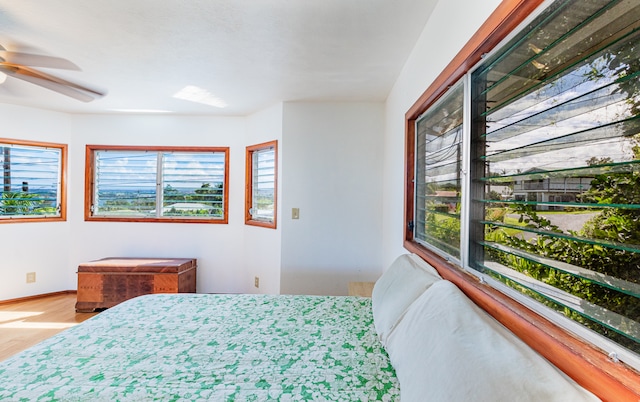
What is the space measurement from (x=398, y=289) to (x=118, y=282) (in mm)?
3034

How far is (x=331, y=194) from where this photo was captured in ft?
9.77

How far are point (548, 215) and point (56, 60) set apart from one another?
2.75 metres

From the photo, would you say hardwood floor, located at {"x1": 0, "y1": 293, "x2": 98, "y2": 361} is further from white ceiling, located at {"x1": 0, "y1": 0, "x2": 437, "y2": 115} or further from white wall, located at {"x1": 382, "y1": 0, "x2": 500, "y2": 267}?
white wall, located at {"x1": 382, "y1": 0, "x2": 500, "y2": 267}

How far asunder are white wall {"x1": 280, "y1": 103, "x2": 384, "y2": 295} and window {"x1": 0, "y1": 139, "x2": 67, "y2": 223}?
9.46ft

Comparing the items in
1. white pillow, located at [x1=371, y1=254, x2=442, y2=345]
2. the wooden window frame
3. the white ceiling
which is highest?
the white ceiling

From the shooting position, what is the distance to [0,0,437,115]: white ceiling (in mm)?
1516

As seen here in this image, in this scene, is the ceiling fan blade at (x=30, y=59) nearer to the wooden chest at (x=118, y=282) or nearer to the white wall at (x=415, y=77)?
the wooden chest at (x=118, y=282)

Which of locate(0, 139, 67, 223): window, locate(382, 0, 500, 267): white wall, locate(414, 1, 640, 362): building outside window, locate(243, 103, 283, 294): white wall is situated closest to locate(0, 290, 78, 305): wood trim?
locate(0, 139, 67, 223): window

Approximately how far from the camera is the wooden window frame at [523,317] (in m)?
0.54

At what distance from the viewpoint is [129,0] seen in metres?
1.46

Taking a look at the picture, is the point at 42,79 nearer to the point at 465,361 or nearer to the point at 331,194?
the point at 331,194

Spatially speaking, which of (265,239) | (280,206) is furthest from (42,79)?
(265,239)

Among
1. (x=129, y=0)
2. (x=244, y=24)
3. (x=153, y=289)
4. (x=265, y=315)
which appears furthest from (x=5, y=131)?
(x=265, y=315)

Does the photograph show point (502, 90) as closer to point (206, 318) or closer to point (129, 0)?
point (206, 318)
